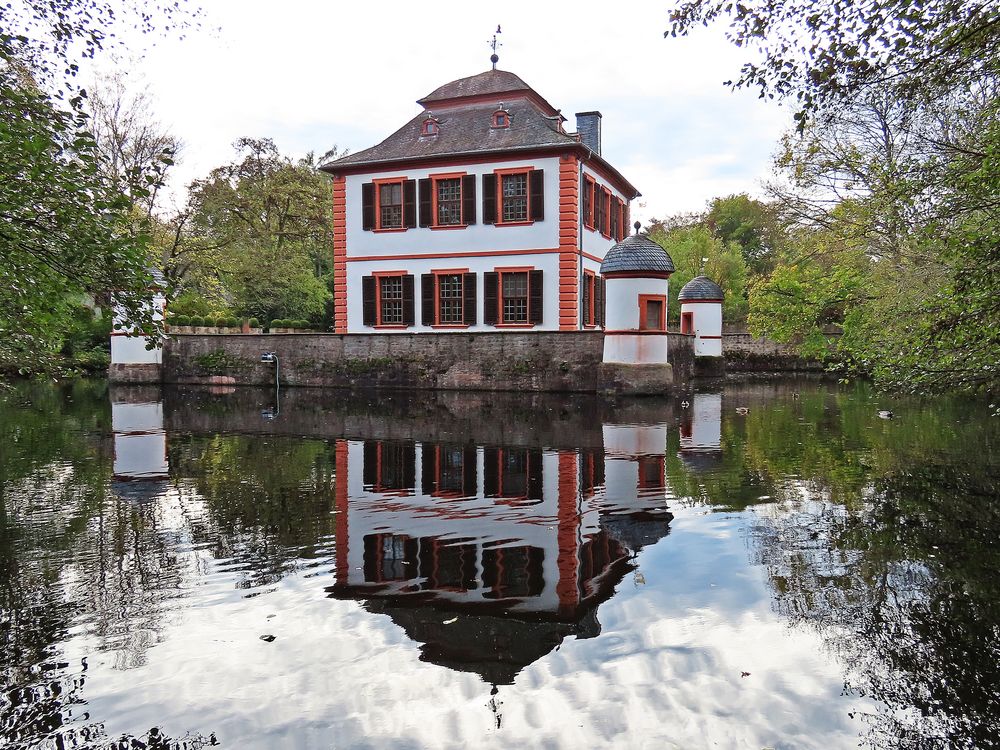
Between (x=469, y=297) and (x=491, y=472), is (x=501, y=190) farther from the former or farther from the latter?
(x=491, y=472)

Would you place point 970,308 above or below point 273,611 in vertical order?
above

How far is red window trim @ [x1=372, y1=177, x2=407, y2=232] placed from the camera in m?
29.5

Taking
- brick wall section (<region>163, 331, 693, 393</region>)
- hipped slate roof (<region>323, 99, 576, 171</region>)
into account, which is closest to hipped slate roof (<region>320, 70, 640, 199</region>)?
hipped slate roof (<region>323, 99, 576, 171</region>)

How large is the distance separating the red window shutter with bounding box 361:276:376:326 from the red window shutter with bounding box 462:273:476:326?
3589mm

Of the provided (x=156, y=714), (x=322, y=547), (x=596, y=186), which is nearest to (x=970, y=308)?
(x=322, y=547)

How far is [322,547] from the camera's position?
7.03m

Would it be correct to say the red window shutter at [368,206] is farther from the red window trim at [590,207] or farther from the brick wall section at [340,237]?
the red window trim at [590,207]

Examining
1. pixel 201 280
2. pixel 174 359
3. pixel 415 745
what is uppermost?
pixel 201 280

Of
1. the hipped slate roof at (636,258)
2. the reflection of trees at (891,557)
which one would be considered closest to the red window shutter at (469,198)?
the hipped slate roof at (636,258)

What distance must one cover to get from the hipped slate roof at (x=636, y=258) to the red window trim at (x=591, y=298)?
4.10 metres

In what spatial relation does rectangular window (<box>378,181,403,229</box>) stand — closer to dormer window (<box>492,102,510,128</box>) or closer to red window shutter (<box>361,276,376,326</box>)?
red window shutter (<box>361,276,376,326</box>)

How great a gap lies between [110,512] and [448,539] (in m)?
3.69

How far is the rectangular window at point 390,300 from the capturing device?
1174 inches

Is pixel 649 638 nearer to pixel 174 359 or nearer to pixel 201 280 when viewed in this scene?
pixel 174 359
